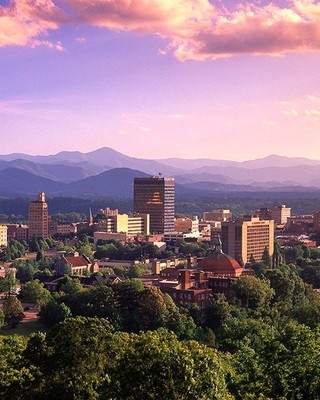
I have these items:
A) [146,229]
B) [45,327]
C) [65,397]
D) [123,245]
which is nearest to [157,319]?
[45,327]

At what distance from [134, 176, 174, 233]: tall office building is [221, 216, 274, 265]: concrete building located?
3807 cm

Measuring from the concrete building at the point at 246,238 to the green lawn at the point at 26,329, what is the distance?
42.2 metres

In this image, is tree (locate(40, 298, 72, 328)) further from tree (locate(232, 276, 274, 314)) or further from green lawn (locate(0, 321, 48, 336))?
tree (locate(232, 276, 274, 314))

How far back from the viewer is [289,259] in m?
91.7

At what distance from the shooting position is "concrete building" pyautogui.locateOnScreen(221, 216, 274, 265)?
92250 millimetres

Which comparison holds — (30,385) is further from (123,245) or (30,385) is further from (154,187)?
(154,187)

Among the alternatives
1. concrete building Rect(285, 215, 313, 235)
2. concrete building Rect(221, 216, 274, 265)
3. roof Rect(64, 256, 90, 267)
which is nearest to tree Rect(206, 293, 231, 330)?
roof Rect(64, 256, 90, 267)

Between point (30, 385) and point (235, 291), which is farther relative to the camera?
point (235, 291)

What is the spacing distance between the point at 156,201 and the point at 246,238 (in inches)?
1781

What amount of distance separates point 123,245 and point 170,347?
81.6 metres

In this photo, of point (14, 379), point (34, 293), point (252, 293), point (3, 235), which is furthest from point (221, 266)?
point (3, 235)

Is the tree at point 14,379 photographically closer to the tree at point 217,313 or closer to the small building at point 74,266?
the tree at point 217,313

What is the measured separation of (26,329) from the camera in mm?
48438

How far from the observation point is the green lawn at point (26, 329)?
155 feet
